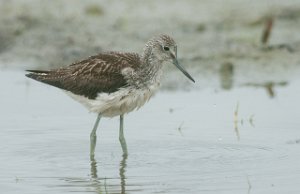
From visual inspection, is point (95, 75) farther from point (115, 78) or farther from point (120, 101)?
point (120, 101)

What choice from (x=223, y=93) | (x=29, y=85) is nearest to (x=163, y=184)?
(x=223, y=93)

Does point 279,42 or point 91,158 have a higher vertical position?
point 279,42

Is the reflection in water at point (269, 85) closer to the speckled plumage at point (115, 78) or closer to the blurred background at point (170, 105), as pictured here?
the blurred background at point (170, 105)

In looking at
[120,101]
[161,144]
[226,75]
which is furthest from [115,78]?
[226,75]

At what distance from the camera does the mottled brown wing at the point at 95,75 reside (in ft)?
31.2

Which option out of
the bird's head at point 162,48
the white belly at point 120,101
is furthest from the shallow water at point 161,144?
the bird's head at point 162,48

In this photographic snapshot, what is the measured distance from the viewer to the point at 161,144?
32.0 feet

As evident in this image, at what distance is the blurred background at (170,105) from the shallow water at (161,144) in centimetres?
1

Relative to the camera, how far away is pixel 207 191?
25.5 feet

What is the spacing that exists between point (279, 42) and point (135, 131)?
4.11 meters

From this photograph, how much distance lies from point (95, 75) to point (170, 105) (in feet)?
6.21

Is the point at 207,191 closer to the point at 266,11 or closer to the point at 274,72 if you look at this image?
the point at 274,72

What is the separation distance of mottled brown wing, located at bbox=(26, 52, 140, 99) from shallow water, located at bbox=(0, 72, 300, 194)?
645 mm

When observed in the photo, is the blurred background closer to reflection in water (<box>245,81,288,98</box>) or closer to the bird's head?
reflection in water (<box>245,81,288,98</box>)
